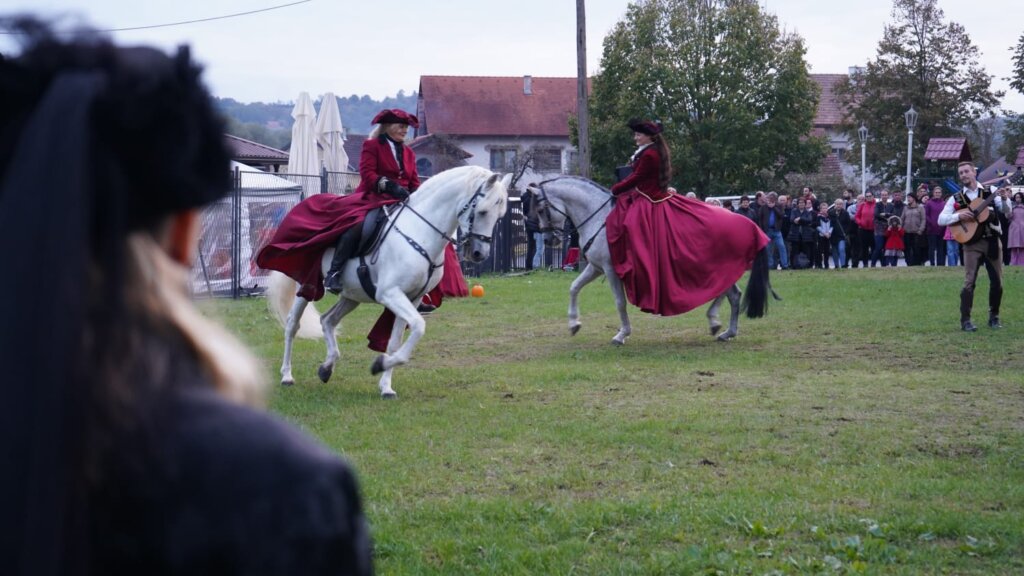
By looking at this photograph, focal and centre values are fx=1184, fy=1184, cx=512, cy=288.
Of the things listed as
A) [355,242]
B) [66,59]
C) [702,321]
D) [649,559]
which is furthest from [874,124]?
[66,59]

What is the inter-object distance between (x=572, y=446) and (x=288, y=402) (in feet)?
9.86

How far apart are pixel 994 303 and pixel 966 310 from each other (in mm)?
494

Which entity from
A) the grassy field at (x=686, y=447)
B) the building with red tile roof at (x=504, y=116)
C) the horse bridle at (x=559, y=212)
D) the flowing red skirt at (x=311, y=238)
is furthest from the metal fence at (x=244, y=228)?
the building with red tile roof at (x=504, y=116)

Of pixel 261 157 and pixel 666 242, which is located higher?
pixel 261 157

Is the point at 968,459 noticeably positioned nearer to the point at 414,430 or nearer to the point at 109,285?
the point at 414,430

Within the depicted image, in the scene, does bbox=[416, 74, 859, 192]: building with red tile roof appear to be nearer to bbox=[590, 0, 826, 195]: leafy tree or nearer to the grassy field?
bbox=[590, 0, 826, 195]: leafy tree

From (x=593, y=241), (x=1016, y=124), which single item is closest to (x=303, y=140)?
(x=593, y=241)

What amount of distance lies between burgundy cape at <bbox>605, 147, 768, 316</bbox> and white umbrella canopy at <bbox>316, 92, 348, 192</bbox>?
12.8 metres

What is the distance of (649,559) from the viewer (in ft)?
17.7

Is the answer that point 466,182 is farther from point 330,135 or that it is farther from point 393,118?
point 330,135

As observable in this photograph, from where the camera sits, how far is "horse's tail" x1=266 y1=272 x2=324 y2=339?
38.4 feet

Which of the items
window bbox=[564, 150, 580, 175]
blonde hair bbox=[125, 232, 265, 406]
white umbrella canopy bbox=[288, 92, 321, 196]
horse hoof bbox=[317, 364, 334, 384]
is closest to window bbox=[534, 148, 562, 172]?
window bbox=[564, 150, 580, 175]

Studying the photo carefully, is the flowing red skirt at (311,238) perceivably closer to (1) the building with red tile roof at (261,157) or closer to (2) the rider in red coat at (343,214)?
(2) the rider in red coat at (343,214)

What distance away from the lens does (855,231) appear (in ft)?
99.6
